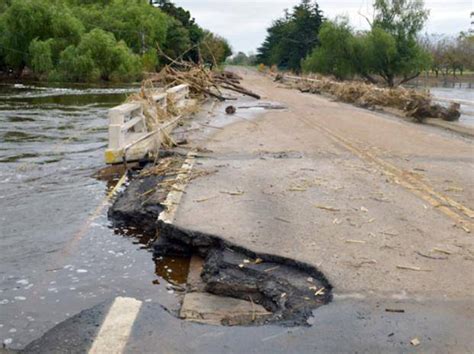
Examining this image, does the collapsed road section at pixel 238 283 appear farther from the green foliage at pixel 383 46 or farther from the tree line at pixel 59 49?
the green foliage at pixel 383 46

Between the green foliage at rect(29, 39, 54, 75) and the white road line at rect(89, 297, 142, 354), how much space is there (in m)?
47.0

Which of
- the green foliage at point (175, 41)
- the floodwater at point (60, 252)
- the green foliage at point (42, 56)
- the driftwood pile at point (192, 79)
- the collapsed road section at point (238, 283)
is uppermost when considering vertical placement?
the green foliage at point (175, 41)

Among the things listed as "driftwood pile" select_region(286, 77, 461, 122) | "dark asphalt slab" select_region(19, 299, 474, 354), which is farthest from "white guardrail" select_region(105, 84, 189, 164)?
"driftwood pile" select_region(286, 77, 461, 122)

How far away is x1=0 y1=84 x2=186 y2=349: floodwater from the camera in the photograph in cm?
468

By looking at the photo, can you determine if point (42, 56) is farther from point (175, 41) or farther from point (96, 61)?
point (175, 41)

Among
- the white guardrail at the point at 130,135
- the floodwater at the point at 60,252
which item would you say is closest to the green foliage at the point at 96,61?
the white guardrail at the point at 130,135

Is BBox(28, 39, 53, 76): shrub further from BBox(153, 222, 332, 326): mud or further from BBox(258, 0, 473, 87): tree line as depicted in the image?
BBox(153, 222, 332, 326): mud

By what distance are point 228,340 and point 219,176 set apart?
5142mm

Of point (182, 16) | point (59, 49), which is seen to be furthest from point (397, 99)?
point (182, 16)

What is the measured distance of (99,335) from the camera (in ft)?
12.7

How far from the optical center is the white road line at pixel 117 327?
370cm

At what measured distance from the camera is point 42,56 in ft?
157

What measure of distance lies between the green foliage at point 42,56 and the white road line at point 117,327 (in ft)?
154

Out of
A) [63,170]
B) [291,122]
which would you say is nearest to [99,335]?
[63,170]
